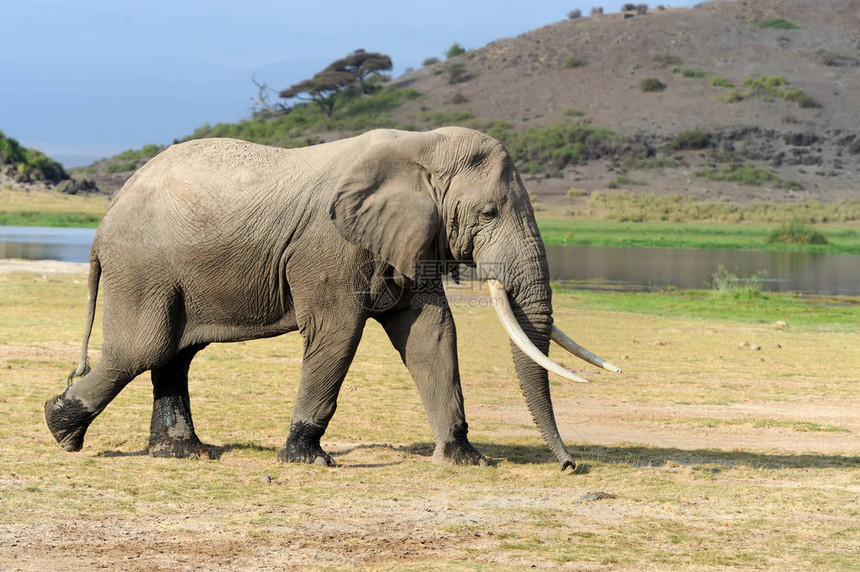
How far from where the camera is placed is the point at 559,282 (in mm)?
28953

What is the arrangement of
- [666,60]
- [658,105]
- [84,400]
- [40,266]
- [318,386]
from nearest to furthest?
1. [318,386]
2. [84,400]
3. [40,266]
4. [658,105]
5. [666,60]

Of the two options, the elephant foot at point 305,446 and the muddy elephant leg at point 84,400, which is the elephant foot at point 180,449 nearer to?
the muddy elephant leg at point 84,400

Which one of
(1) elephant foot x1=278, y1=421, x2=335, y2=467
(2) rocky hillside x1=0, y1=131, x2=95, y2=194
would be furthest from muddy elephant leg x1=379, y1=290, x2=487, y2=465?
(2) rocky hillside x1=0, y1=131, x2=95, y2=194

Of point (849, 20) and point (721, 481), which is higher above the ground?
point (849, 20)

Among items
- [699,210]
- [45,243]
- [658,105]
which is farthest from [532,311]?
[658,105]

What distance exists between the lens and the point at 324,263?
8305 mm

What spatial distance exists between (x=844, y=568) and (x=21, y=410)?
7030 mm

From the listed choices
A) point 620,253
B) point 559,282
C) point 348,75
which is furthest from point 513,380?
point 348,75

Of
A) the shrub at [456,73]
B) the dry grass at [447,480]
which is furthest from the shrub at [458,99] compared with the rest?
the dry grass at [447,480]

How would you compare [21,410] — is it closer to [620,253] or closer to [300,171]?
[300,171]

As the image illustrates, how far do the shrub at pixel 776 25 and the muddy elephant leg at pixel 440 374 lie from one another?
9928 cm

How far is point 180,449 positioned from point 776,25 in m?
101

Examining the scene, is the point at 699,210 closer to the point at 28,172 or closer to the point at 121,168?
the point at 28,172

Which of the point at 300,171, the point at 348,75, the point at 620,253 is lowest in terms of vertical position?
the point at 620,253
